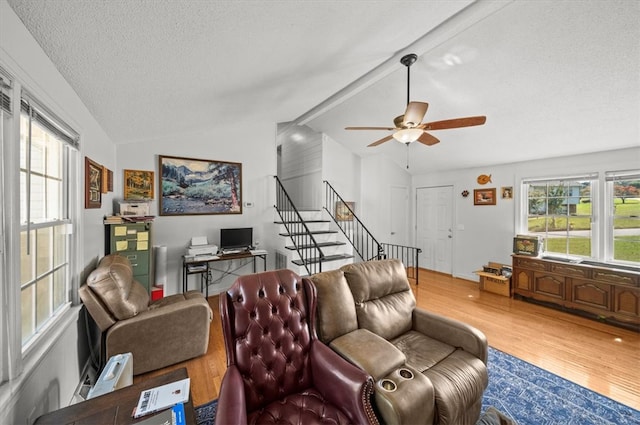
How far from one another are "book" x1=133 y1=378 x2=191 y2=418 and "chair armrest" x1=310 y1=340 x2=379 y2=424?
692 millimetres

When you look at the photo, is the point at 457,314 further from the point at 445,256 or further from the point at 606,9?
the point at 606,9

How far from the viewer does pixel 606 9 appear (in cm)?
183

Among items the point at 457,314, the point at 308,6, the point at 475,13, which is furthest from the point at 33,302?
the point at 457,314

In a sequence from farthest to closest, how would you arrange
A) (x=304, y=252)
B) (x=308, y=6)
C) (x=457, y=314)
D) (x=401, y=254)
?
1. (x=401, y=254)
2. (x=304, y=252)
3. (x=457, y=314)
4. (x=308, y=6)

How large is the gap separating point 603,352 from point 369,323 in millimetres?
2744

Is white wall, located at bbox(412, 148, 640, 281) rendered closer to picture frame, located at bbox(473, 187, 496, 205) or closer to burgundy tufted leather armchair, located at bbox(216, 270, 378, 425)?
picture frame, located at bbox(473, 187, 496, 205)

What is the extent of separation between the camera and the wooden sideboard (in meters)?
3.07

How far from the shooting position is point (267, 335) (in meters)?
1.48

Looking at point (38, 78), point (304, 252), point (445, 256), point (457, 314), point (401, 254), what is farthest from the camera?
point (401, 254)

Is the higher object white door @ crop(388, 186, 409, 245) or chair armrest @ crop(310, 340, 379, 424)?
white door @ crop(388, 186, 409, 245)

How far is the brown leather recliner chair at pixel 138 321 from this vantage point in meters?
2.07

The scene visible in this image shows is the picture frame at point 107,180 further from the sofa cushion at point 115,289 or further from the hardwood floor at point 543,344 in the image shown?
the hardwood floor at point 543,344

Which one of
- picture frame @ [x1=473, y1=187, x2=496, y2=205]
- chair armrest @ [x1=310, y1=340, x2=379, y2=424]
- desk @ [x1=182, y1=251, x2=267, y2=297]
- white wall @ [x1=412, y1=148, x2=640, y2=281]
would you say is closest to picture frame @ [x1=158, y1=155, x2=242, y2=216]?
desk @ [x1=182, y1=251, x2=267, y2=297]

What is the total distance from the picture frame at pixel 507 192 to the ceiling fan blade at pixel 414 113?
3408mm
